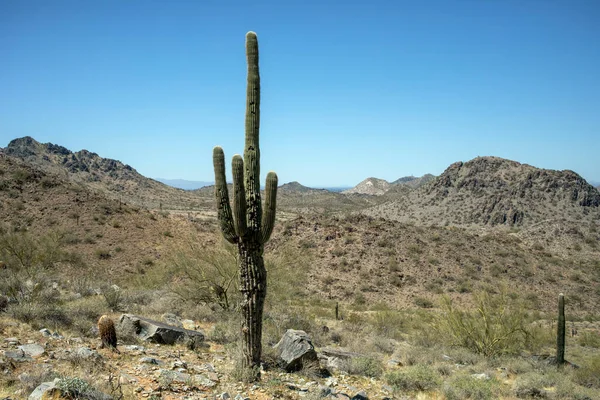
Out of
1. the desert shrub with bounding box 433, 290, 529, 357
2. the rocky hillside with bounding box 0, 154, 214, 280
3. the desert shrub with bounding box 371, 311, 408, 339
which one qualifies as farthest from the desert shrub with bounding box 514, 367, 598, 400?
the rocky hillside with bounding box 0, 154, 214, 280

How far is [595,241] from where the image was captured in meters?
36.5

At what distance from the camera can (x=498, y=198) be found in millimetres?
55906

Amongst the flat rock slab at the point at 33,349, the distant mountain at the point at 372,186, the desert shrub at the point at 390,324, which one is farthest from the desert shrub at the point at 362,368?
the distant mountain at the point at 372,186

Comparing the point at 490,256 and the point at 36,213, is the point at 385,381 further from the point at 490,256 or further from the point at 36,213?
the point at 36,213

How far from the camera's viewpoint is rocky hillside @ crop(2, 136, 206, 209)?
77.8m

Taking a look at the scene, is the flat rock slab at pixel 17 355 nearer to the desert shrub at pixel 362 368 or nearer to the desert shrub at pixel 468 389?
the desert shrub at pixel 362 368

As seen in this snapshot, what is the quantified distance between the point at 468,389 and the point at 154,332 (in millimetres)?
7223

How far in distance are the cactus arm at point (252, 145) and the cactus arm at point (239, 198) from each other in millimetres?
138

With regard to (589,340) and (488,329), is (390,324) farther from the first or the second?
(589,340)

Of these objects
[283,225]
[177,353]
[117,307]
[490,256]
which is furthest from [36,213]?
[490,256]

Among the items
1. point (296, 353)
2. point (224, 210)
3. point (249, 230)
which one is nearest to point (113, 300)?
point (296, 353)

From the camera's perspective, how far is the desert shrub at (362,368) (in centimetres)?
1000

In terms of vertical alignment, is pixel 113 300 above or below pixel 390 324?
above

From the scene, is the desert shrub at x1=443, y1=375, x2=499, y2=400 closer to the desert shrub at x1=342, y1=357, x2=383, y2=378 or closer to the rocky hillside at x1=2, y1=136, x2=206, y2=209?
the desert shrub at x1=342, y1=357, x2=383, y2=378
